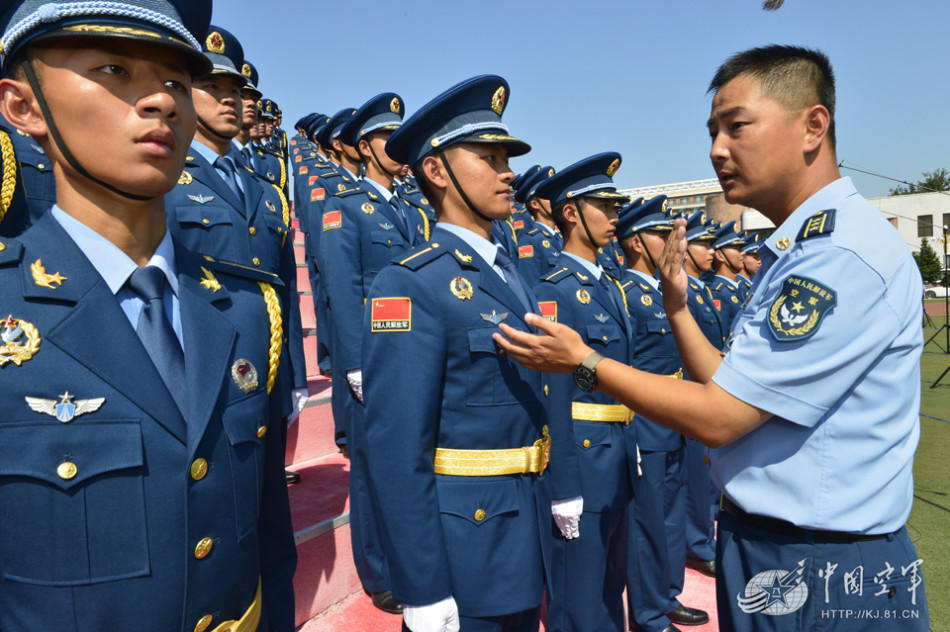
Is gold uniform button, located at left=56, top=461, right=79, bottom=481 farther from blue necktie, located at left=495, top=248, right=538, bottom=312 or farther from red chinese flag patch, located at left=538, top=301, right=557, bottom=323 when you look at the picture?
red chinese flag patch, located at left=538, top=301, right=557, bottom=323

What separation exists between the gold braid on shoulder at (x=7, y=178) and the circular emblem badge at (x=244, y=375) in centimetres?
154

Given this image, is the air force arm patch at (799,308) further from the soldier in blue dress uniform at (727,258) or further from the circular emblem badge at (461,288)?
the soldier in blue dress uniform at (727,258)

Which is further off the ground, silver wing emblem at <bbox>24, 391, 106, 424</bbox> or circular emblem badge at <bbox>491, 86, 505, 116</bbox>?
circular emblem badge at <bbox>491, 86, 505, 116</bbox>

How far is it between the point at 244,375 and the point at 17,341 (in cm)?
42

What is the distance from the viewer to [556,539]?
2926 mm

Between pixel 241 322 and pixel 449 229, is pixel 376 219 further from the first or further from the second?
pixel 241 322

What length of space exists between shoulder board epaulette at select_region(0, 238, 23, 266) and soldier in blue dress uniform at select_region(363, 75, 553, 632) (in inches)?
38.8

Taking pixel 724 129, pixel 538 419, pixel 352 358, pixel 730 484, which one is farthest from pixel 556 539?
pixel 724 129

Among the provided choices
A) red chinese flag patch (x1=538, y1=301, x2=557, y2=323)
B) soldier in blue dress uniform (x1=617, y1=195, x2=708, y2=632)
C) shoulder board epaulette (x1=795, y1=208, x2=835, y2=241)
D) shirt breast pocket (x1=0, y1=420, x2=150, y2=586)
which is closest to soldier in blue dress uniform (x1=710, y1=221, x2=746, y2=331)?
soldier in blue dress uniform (x1=617, y1=195, x2=708, y2=632)

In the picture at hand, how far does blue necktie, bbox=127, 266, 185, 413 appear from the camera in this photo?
1.16 m

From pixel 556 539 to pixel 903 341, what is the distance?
1899 mm

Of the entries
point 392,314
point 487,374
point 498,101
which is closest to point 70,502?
point 392,314

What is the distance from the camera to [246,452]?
4.18ft

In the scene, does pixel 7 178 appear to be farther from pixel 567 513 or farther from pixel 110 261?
pixel 567 513
